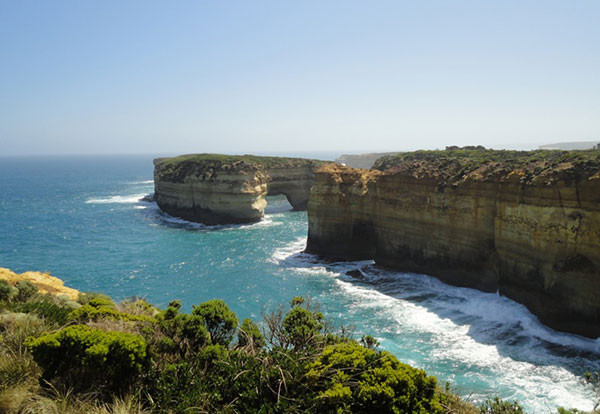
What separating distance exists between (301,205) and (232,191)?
1437cm

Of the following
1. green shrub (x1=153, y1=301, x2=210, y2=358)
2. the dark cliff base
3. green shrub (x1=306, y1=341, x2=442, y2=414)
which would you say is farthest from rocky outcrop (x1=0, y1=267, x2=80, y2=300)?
the dark cliff base

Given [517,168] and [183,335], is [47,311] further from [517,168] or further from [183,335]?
[517,168]

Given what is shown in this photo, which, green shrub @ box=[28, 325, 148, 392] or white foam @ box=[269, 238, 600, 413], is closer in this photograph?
green shrub @ box=[28, 325, 148, 392]

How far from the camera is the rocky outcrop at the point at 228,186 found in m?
54.9

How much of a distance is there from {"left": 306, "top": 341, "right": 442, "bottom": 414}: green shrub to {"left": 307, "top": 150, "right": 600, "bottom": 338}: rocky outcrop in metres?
15.8

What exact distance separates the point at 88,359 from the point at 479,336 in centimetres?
1902

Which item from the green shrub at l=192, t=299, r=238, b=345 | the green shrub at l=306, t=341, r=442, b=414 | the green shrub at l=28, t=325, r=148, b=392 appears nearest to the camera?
the green shrub at l=306, t=341, r=442, b=414

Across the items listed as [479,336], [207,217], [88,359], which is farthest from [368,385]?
[207,217]

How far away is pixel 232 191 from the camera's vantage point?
54.9 m

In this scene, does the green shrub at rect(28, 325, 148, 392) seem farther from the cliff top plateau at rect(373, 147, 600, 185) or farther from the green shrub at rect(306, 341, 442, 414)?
the cliff top plateau at rect(373, 147, 600, 185)

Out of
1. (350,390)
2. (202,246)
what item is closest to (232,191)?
(202,246)

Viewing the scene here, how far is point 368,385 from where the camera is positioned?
28.5ft

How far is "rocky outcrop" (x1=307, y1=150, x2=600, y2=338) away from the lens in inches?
822

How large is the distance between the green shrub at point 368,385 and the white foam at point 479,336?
8359 millimetres
